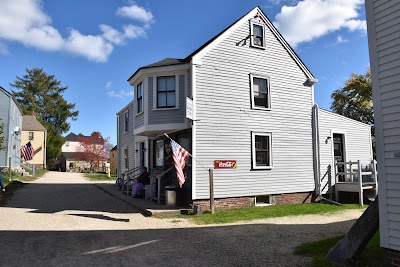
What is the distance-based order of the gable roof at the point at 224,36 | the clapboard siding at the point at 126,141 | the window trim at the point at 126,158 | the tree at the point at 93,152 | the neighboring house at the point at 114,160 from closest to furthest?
the gable roof at the point at 224,36 → the clapboard siding at the point at 126,141 → the window trim at the point at 126,158 → the neighboring house at the point at 114,160 → the tree at the point at 93,152

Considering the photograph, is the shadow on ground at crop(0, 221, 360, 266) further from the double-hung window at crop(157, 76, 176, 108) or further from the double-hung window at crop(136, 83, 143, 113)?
the double-hung window at crop(136, 83, 143, 113)

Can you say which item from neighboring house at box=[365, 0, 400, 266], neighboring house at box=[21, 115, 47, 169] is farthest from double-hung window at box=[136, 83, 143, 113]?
neighboring house at box=[21, 115, 47, 169]

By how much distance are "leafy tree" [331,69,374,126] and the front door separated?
21372mm

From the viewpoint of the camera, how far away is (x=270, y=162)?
15180 millimetres

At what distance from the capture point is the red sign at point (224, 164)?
13664mm

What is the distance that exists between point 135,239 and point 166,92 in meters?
7.41

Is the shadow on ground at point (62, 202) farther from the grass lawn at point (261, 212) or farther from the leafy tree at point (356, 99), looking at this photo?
the leafy tree at point (356, 99)

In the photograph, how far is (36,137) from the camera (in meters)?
48.2

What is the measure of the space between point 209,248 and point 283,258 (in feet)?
5.75

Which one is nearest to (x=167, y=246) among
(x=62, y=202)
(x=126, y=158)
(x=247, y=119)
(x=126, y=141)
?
(x=247, y=119)

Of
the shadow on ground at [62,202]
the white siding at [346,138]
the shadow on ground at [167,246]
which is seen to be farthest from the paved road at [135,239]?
the white siding at [346,138]

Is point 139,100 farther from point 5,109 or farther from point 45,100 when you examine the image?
point 45,100

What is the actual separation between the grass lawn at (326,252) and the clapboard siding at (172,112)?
774 cm

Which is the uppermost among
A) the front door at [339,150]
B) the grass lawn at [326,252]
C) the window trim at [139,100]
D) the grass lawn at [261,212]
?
the window trim at [139,100]
